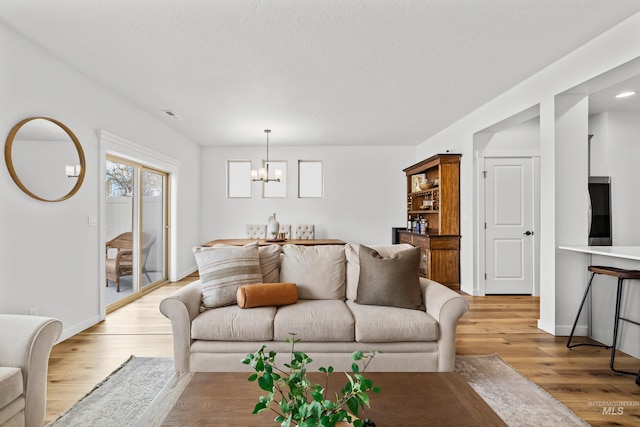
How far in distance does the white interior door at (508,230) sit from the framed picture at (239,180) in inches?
186

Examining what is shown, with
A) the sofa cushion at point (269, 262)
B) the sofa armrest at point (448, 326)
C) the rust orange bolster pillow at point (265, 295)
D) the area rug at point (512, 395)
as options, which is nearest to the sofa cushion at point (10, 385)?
the rust orange bolster pillow at point (265, 295)

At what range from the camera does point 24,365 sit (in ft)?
5.28

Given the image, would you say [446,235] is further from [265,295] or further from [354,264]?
[265,295]

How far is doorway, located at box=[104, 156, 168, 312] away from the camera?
4.18m

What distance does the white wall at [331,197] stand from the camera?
7.23 metres

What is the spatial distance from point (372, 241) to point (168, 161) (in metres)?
4.34

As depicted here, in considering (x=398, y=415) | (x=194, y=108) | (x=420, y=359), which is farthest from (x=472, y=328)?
(x=194, y=108)

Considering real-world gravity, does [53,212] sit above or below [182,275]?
above

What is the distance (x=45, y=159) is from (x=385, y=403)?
11.2 feet

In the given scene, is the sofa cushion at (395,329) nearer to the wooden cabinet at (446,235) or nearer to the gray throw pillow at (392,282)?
the gray throw pillow at (392,282)

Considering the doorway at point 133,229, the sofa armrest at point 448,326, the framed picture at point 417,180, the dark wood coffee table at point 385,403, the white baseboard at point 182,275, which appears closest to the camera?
the dark wood coffee table at point 385,403

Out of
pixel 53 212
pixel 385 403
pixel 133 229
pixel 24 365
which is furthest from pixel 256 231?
pixel 385 403

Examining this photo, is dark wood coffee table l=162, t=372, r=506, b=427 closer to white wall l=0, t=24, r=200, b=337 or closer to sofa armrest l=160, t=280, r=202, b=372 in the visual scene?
sofa armrest l=160, t=280, r=202, b=372

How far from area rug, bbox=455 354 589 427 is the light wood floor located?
94mm
